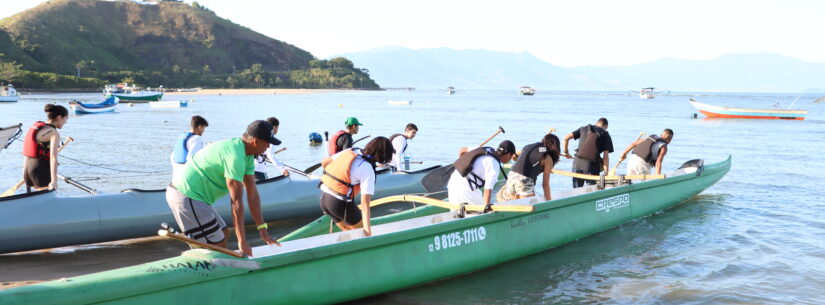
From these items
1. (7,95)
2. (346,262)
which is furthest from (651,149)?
(7,95)

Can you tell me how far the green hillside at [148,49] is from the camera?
414ft

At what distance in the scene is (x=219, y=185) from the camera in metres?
5.63

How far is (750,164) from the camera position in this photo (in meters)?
23.0

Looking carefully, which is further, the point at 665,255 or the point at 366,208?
the point at 665,255

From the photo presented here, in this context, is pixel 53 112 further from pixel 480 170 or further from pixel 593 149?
pixel 593 149

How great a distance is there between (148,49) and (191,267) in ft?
561

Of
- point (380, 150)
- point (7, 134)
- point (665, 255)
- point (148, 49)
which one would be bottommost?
point (665, 255)

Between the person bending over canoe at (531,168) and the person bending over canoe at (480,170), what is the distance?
87cm

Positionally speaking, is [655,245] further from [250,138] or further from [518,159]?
[250,138]

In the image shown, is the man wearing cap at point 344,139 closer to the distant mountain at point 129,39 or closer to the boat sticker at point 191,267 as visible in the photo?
the boat sticker at point 191,267

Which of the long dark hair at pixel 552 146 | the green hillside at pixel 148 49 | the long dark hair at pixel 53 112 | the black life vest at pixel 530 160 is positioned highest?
the green hillside at pixel 148 49

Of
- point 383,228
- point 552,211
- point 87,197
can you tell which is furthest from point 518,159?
point 87,197

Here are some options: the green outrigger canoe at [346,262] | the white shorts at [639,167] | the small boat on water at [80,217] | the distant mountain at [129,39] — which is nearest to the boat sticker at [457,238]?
the green outrigger canoe at [346,262]

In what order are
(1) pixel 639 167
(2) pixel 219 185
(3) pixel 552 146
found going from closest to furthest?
(2) pixel 219 185 → (3) pixel 552 146 → (1) pixel 639 167
